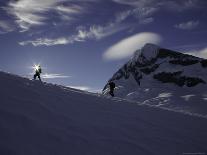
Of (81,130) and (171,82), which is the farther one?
(171,82)

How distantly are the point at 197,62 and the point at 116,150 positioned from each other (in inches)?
7123

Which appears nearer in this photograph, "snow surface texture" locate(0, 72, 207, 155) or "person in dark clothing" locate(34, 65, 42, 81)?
"snow surface texture" locate(0, 72, 207, 155)

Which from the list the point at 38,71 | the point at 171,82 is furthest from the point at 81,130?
the point at 171,82

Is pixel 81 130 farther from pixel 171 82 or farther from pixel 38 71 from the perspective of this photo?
pixel 171 82

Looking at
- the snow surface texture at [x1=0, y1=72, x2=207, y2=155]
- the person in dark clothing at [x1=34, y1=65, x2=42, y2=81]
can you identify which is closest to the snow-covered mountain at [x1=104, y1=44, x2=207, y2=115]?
the person in dark clothing at [x1=34, y1=65, x2=42, y2=81]

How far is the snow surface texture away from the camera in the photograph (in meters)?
7.99

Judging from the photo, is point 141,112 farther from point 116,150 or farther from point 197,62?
point 197,62

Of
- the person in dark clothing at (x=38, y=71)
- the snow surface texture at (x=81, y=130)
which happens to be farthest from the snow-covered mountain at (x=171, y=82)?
the snow surface texture at (x=81, y=130)

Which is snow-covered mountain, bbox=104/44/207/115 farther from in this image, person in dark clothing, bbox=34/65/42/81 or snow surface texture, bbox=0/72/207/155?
snow surface texture, bbox=0/72/207/155

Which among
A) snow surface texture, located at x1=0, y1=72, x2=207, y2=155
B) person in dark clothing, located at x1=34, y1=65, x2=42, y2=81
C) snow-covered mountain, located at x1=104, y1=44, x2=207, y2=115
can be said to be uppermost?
snow-covered mountain, located at x1=104, y1=44, x2=207, y2=115

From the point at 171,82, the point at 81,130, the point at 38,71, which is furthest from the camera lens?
the point at 171,82

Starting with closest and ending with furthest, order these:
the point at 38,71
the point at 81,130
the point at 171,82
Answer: the point at 81,130 → the point at 38,71 → the point at 171,82

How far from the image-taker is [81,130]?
993 centimetres

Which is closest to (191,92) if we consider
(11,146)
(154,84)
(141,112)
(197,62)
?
(154,84)
